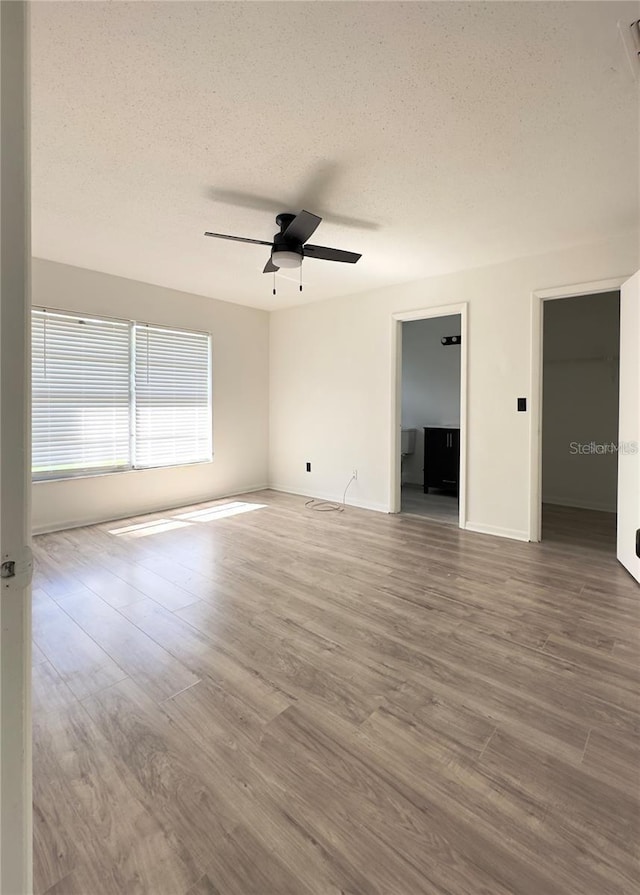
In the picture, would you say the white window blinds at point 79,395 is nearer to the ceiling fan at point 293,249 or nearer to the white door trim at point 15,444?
the ceiling fan at point 293,249

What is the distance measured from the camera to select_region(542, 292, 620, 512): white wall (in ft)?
16.0

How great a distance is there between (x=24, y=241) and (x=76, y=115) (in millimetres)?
1754

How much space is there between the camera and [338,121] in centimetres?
199

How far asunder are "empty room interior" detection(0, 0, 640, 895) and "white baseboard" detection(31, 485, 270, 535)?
123mm

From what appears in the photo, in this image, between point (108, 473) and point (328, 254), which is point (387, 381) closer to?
point (328, 254)

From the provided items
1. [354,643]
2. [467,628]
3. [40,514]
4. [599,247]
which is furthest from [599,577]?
[40,514]

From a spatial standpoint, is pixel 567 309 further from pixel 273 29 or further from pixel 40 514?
pixel 40 514

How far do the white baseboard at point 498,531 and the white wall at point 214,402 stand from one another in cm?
317

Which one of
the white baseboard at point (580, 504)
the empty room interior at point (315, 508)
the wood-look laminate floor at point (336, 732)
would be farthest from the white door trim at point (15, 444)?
the white baseboard at point (580, 504)

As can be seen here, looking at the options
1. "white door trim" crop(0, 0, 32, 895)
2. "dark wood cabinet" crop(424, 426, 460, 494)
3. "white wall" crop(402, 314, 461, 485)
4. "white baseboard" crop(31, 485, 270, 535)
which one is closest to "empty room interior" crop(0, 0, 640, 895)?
"white door trim" crop(0, 0, 32, 895)

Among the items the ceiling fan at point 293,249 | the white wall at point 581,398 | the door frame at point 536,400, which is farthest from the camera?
the white wall at point 581,398

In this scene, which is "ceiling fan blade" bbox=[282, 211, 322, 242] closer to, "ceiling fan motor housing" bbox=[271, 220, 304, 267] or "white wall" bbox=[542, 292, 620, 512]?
"ceiling fan motor housing" bbox=[271, 220, 304, 267]

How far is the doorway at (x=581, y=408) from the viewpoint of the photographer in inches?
191

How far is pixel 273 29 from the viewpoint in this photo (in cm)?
150
